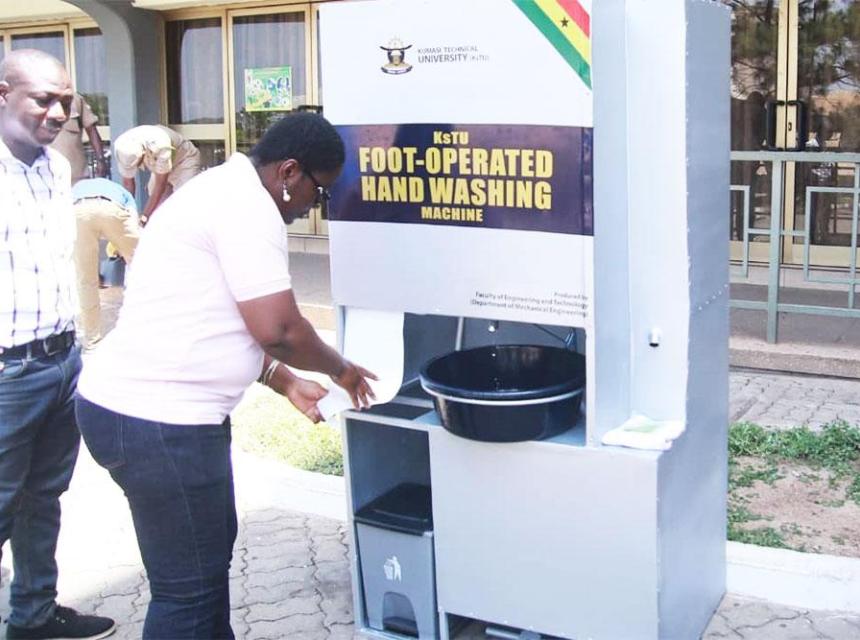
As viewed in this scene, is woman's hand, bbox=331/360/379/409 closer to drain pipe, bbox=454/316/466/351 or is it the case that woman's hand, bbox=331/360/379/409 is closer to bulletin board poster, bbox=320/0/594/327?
bulletin board poster, bbox=320/0/594/327

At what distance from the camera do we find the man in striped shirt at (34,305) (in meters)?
3.16

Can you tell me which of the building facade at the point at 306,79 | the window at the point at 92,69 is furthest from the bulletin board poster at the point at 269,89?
the window at the point at 92,69

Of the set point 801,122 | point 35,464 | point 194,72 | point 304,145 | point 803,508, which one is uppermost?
point 194,72

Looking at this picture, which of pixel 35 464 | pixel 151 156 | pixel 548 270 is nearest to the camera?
pixel 548 270

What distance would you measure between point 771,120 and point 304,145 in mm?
6450

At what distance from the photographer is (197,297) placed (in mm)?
2521

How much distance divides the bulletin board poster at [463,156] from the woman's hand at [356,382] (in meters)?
0.29

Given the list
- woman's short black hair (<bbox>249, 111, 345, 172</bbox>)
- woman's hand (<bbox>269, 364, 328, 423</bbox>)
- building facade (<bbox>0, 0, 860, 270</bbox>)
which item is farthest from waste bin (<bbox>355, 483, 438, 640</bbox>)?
building facade (<bbox>0, 0, 860, 270</bbox>)

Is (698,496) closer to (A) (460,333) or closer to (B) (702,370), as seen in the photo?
(B) (702,370)

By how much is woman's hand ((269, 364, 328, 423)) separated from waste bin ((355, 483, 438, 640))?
0.61 m

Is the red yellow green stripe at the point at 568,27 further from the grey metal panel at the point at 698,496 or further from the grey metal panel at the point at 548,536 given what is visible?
the grey metal panel at the point at 548,536

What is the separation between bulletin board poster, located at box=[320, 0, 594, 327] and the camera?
284cm

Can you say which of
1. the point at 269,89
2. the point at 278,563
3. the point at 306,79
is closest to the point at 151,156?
the point at 306,79

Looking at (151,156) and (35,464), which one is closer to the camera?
(35,464)
